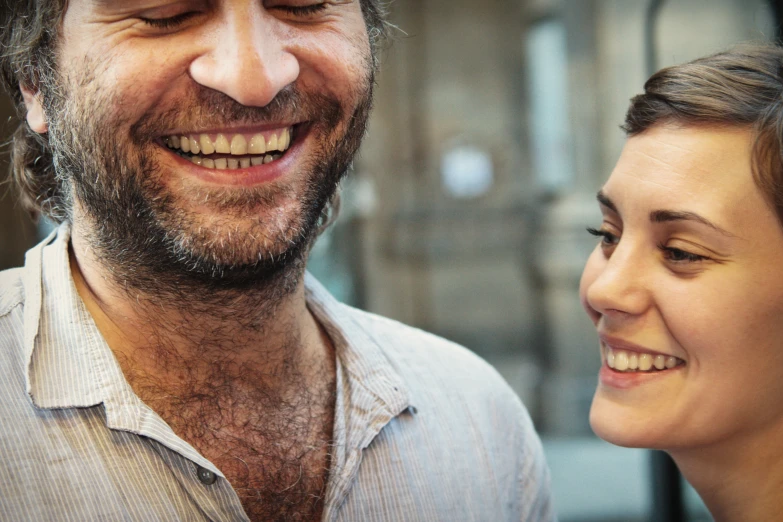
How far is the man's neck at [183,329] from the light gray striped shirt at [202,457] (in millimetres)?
65

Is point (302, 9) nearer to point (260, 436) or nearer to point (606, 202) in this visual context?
point (606, 202)

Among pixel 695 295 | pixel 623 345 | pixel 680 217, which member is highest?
pixel 680 217

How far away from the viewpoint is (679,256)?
1.42 m

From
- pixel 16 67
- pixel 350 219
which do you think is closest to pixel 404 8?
pixel 350 219

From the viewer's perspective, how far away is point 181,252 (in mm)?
1349

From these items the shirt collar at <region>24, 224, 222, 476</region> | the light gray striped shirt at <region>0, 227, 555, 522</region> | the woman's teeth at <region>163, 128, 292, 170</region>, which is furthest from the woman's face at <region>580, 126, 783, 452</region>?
the shirt collar at <region>24, 224, 222, 476</region>

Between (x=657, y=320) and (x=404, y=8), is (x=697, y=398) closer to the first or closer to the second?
(x=657, y=320)

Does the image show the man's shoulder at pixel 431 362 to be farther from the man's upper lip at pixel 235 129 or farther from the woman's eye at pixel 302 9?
the woman's eye at pixel 302 9

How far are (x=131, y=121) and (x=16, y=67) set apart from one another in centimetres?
38

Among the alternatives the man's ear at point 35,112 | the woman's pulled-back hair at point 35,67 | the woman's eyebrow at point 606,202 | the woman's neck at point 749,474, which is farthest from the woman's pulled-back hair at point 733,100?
the man's ear at point 35,112

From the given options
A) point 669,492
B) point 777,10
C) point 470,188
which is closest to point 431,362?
point 669,492

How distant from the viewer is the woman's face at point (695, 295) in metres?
1.38

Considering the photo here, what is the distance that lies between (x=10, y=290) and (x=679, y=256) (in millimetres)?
1198

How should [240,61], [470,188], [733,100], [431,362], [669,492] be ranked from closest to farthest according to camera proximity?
1. [240,61]
2. [733,100]
3. [431,362]
4. [669,492]
5. [470,188]
